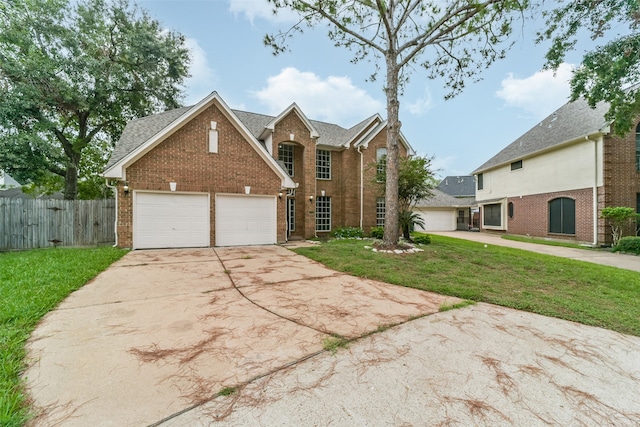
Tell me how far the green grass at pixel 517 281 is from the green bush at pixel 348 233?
5910 millimetres

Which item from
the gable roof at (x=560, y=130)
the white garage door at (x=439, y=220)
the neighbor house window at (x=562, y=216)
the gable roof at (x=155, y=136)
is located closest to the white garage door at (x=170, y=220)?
the gable roof at (x=155, y=136)

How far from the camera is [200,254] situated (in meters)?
8.25

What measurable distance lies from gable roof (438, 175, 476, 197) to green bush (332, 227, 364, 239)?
2481 centimetres

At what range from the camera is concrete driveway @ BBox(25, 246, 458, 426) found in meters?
1.83

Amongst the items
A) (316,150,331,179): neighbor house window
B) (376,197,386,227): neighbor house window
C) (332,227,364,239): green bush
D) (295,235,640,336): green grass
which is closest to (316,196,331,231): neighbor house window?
(332,227,364,239): green bush

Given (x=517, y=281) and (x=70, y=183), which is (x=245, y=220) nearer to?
(x=517, y=281)

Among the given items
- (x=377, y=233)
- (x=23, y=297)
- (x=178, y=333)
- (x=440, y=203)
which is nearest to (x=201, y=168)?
(x=23, y=297)

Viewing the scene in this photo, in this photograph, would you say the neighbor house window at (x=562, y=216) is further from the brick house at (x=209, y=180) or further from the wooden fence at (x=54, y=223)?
the wooden fence at (x=54, y=223)

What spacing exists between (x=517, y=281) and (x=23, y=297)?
8619 mm

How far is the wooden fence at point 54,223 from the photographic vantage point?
906 centimetres

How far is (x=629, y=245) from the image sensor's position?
10.5m

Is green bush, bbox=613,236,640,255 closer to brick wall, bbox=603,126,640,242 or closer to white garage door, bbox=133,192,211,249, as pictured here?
brick wall, bbox=603,126,640,242

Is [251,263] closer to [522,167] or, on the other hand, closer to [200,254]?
[200,254]

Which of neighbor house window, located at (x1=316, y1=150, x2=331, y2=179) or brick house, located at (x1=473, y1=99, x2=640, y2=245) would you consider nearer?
brick house, located at (x1=473, y1=99, x2=640, y2=245)
